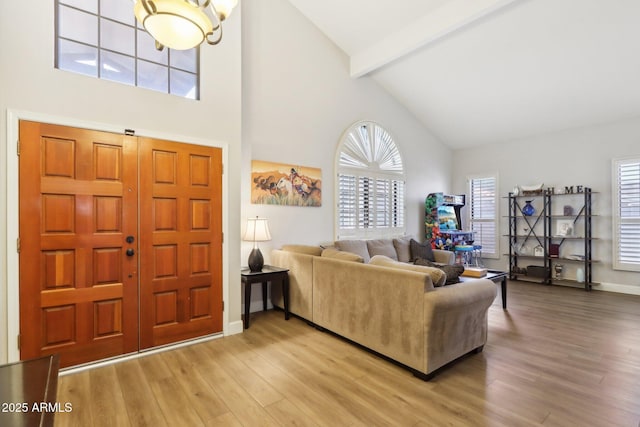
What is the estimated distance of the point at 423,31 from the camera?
4375 mm

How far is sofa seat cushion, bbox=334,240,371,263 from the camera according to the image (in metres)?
4.76

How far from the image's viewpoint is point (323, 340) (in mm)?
3332

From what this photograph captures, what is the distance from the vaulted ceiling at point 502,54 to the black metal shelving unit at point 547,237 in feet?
4.54

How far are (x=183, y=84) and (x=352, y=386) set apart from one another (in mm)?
3373

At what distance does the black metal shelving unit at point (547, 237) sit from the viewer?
564 centimetres

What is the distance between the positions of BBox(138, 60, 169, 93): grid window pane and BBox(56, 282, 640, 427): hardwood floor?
268 centimetres

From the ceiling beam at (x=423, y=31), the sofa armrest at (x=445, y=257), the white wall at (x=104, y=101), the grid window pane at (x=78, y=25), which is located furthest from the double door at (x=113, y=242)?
the sofa armrest at (x=445, y=257)

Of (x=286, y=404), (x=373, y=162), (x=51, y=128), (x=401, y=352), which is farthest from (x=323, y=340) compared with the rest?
(x=373, y=162)

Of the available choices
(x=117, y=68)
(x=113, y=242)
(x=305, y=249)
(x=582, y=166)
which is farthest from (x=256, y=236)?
(x=582, y=166)

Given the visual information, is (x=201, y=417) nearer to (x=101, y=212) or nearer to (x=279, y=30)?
(x=101, y=212)

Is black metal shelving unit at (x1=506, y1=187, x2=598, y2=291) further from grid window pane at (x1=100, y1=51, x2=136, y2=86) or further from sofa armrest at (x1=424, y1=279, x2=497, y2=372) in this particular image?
grid window pane at (x1=100, y1=51, x2=136, y2=86)

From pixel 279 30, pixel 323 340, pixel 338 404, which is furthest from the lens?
pixel 279 30

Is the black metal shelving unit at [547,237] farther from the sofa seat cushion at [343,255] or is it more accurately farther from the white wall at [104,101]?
the white wall at [104,101]

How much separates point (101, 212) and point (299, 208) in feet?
8.54
